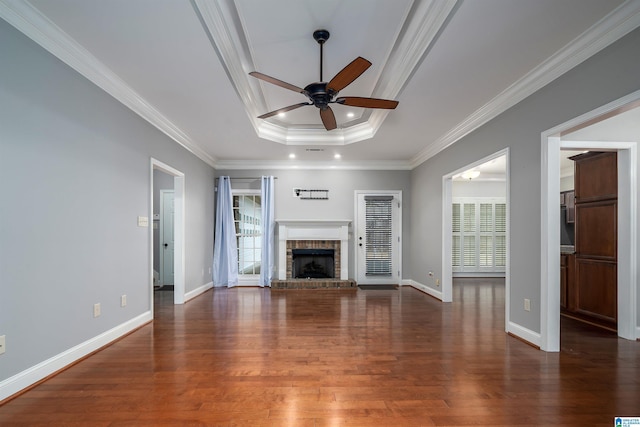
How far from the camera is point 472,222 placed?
7367mm

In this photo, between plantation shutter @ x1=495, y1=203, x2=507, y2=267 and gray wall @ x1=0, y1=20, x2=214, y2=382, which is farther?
plantation shutter @ x1=495, y1=203, x2=507, y2=267

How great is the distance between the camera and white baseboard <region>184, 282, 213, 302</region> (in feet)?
15.6

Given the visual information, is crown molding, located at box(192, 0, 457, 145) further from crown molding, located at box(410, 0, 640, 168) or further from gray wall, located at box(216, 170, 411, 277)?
gray wall, located at box(216, 170, 411, 277)

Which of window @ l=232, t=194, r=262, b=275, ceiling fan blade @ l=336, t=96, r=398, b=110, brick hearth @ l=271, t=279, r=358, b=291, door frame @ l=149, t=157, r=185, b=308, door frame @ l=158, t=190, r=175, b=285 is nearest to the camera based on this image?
ceiling fan blade @ l=336, t=96, r=398, b=110

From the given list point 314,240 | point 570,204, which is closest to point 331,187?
point 314,240

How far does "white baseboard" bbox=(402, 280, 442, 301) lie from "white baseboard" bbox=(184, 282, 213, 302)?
13.1ft

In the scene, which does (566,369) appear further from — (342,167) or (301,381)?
(342,167)

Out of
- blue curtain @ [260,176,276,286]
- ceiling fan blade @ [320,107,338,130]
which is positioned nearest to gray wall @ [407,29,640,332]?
ceiling fan blade @ [320,107,338,130]

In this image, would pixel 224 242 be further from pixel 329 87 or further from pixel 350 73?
pixel 350 73

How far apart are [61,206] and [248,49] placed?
211 cm

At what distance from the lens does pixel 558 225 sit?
2.72 meters

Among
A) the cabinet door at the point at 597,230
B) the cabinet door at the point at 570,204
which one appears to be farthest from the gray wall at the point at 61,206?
the cabinet door at the point at 570,204

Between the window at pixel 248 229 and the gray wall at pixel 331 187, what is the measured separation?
288mm

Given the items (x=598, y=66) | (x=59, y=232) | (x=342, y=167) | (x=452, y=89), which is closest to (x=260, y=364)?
(x=59, y=232)
